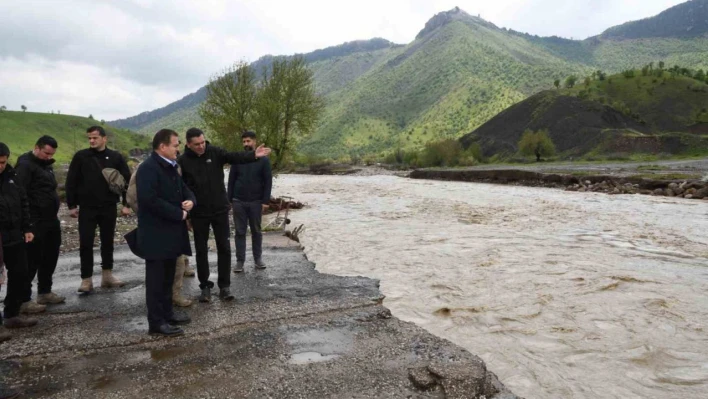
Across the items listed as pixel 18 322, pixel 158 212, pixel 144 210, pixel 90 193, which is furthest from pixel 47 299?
pixel 158 212

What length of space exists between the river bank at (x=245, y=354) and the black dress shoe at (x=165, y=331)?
0.35 ft

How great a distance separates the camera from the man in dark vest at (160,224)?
5.21 m

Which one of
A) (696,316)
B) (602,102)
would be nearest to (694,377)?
(696,316)

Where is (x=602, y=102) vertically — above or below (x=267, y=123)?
above

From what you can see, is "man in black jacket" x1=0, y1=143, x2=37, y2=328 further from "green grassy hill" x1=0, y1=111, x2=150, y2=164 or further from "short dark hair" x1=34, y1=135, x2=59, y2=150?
"green grassy hill" x1=0, y1=111, x2=150, y2=164

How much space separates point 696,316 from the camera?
23.0ft

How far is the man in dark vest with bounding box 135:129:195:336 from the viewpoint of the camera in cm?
521

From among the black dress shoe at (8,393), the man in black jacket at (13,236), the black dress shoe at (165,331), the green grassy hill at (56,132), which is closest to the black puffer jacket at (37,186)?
the man in black jacket at (13,236)

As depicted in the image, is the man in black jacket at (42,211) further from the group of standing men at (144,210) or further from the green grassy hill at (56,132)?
the green grassy hill at (56,132)

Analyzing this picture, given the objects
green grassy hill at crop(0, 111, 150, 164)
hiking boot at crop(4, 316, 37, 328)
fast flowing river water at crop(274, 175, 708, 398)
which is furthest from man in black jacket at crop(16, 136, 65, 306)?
green grassy hill at crop(0, 111, 150, 164)

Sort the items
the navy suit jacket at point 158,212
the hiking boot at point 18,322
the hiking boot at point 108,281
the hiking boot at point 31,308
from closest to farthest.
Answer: the navy suit jacket at point 158,212 → the hiking boot at point 18,322 → the hiking boot at point 31,308 → the hiking boot at point 108,281

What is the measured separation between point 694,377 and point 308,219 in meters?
16.2

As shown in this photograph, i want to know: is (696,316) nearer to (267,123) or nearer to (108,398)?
(108,398)

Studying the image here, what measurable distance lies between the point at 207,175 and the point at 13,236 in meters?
2.48
